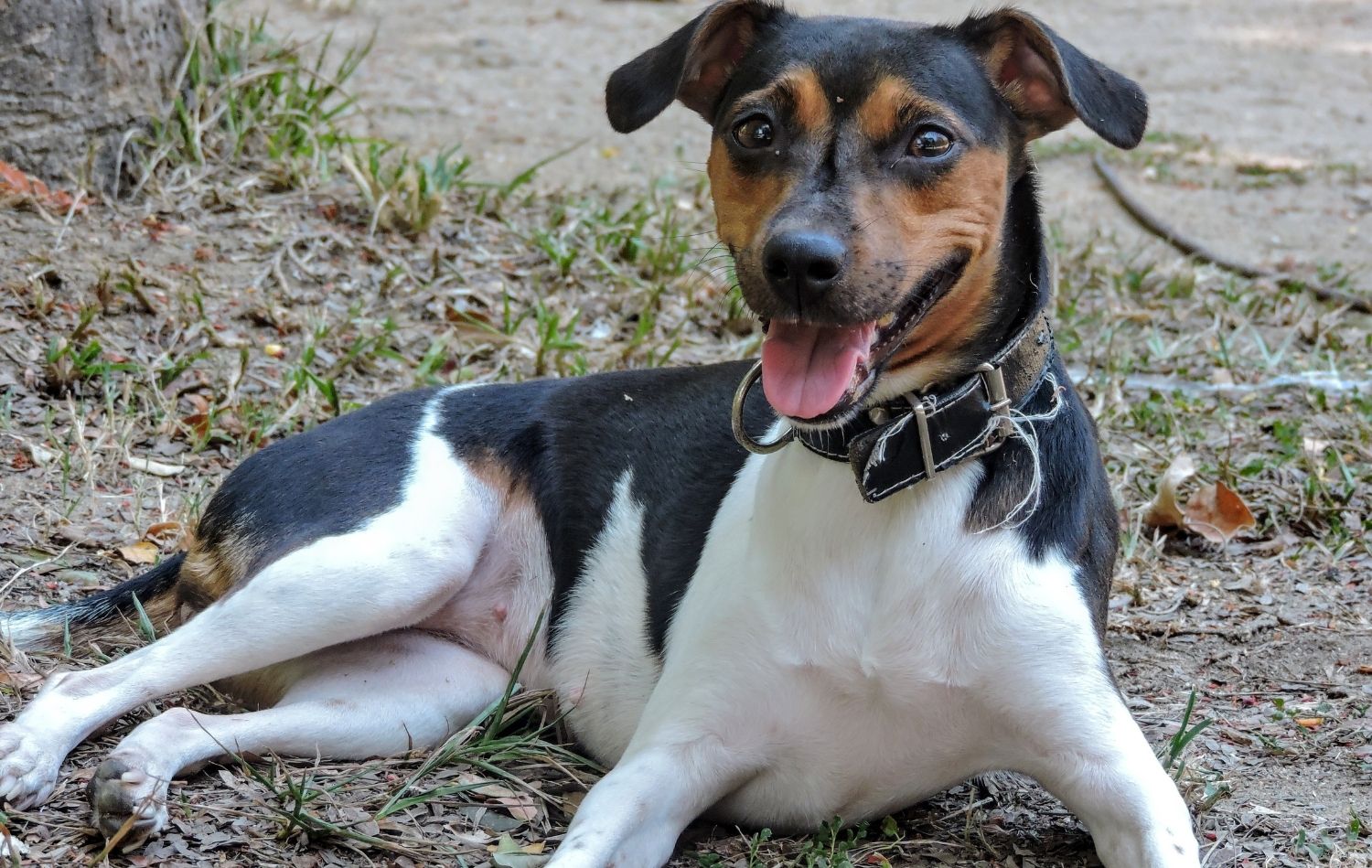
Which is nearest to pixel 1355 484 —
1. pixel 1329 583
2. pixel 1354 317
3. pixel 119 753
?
pixel 1329 583

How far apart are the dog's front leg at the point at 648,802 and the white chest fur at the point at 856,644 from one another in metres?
0.04

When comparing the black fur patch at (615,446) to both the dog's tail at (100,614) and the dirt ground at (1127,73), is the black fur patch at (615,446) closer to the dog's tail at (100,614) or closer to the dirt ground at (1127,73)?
the dog's tail at (100,614)

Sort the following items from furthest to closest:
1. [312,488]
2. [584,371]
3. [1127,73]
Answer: [1127,73]
[584,371]
[312,488]

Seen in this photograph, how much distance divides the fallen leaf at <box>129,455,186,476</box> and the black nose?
2472 millimetres

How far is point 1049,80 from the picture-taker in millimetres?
2818

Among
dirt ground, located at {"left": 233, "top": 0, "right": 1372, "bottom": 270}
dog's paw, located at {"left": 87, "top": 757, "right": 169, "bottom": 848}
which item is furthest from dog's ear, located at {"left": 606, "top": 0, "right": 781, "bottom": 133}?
dirt ground, located at {"left": 233, "top": 0, "right": 1372, "bottom": 270}

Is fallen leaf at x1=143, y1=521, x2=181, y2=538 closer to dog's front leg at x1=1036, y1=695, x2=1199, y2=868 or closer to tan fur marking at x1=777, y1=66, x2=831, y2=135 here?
tan fur marking at x1=777, y1=66, x2=831, y2=135

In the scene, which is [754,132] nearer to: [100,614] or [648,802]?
[648,802]

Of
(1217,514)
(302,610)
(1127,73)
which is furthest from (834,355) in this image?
(1127,73)

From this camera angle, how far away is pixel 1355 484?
179 inches

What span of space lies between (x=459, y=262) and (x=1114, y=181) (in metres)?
3.57

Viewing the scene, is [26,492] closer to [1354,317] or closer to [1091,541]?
[1091,541]

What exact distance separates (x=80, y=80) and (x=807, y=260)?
3588 millimetres

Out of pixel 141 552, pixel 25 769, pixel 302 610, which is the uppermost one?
pixel 302 610
